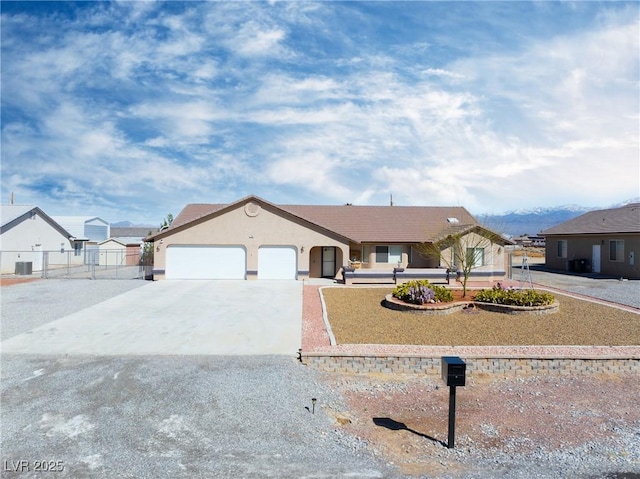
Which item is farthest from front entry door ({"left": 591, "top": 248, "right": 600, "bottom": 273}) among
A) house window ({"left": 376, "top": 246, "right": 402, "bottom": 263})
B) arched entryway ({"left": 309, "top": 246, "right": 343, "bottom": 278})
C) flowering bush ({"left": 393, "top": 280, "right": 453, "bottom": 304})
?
flowering bush ({"left": 393, "top": 280, "right": 453, "bottom": 304})

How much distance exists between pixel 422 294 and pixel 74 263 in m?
34.7

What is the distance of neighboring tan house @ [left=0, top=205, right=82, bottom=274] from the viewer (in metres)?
29.1

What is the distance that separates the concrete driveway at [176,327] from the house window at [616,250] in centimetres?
2120

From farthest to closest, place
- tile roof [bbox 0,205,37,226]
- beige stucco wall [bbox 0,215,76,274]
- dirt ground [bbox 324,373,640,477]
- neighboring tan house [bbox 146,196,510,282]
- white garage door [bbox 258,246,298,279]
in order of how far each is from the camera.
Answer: tile roof [bbox 0,205,37,226]
beige stucco wall [bbox 0,215,76,274]
white garage door [bbox 258,246,298,279]
neighboring tan house [bbox 146,196,510,282]
dirt ground [bbox 324,373,640,477]

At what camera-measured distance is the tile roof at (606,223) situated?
83.9 ft

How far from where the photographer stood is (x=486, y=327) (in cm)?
1192

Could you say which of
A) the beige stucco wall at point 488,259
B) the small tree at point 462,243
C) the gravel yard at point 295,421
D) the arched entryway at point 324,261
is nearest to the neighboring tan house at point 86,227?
the arched entryway at point 324,261

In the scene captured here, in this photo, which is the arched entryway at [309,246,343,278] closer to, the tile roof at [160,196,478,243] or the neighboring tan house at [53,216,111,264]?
the tile roof at [160,196,478,243]

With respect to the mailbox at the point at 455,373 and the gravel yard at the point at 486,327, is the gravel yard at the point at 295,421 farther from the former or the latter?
the gravel yard at the point at 486,327

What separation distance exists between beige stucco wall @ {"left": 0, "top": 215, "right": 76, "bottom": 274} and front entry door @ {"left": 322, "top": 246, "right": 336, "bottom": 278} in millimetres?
17097

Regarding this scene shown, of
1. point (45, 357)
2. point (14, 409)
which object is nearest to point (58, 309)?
point (45, 357)

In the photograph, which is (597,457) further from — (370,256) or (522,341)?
(370,256)

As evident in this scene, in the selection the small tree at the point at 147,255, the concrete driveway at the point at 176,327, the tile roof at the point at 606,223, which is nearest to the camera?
the concrete driveway at the point at 176,327

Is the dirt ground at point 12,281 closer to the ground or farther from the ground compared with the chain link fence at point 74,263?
closer to the ground
